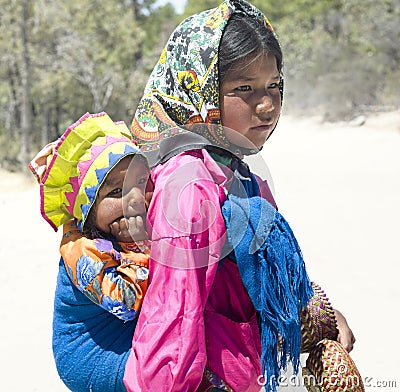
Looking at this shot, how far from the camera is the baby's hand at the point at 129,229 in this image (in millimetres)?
1566

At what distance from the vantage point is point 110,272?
1.57 metres

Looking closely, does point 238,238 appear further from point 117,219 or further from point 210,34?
point 210,34

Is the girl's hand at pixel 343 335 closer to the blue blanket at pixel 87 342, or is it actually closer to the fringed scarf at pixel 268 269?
the fringed scarf at pixel 268 269

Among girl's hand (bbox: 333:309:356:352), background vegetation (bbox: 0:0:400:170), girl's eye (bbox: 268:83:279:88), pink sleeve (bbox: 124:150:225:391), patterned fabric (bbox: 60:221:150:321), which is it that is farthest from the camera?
background vegetation (bbox: 0:0:400:170)

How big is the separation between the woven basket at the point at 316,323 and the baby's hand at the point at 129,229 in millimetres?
499

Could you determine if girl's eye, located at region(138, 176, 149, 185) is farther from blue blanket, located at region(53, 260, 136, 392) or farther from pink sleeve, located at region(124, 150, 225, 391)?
blue blanket, located at region(53, 260, 136, 392)

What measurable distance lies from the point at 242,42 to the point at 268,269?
1.90 feet

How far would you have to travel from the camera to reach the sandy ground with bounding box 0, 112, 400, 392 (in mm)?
3898

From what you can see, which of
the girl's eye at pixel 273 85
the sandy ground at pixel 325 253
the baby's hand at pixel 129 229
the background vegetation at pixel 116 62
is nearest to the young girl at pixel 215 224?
the girl's eye at pixel 273 85

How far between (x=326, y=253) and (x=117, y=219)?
Result: 4.81 m

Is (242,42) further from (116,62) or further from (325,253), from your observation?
(116,62)

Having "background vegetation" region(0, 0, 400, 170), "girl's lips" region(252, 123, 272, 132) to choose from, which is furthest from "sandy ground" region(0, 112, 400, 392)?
"background vegetation" region(0, 0, 400, 170)

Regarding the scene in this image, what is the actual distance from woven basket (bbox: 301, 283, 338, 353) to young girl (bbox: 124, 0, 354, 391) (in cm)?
10

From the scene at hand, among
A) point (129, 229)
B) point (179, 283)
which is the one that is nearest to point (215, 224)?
point (179, 283)
